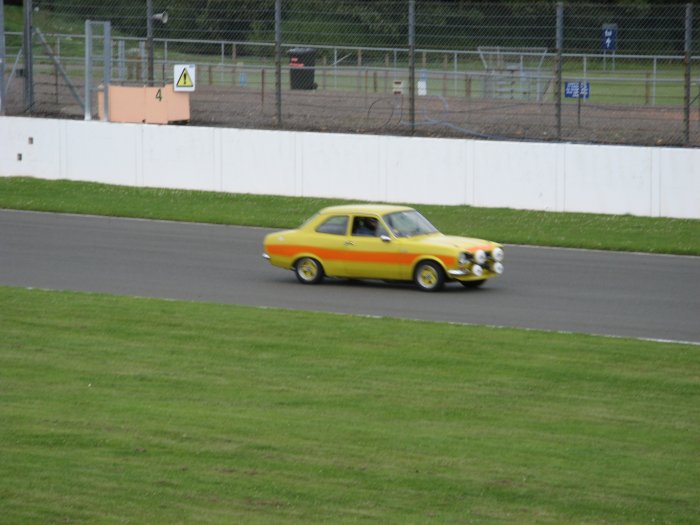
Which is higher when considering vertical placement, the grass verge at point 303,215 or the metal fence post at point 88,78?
the metal fence post at point 88,78

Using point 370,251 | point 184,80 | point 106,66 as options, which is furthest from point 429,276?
point 106,66

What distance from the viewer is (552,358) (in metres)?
13.1

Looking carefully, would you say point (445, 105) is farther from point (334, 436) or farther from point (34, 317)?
point (334, 436)

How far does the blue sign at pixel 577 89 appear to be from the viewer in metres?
26.3

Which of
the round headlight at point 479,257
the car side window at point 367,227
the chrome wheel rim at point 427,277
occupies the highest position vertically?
the car side window at point 367,227

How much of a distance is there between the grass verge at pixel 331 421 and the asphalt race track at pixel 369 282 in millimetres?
1192

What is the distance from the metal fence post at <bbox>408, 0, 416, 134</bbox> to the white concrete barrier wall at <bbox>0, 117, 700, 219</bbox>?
1.90 metres

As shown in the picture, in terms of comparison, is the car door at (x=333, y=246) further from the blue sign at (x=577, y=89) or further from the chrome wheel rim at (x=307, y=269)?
the blue sign at (x=577, y=89)

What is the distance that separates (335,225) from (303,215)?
6.73m

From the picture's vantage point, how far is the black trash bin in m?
29.5

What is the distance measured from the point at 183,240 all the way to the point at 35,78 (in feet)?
37.6

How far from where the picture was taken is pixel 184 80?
30609mm

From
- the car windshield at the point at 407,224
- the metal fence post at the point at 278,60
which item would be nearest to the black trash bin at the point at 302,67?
the metal fence post at the point at 278,60

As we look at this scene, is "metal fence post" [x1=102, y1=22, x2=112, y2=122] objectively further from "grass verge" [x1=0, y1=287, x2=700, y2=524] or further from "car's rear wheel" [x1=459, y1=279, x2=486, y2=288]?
"grass verge" [x1=0, y1=287, x2=700, y2=524]
